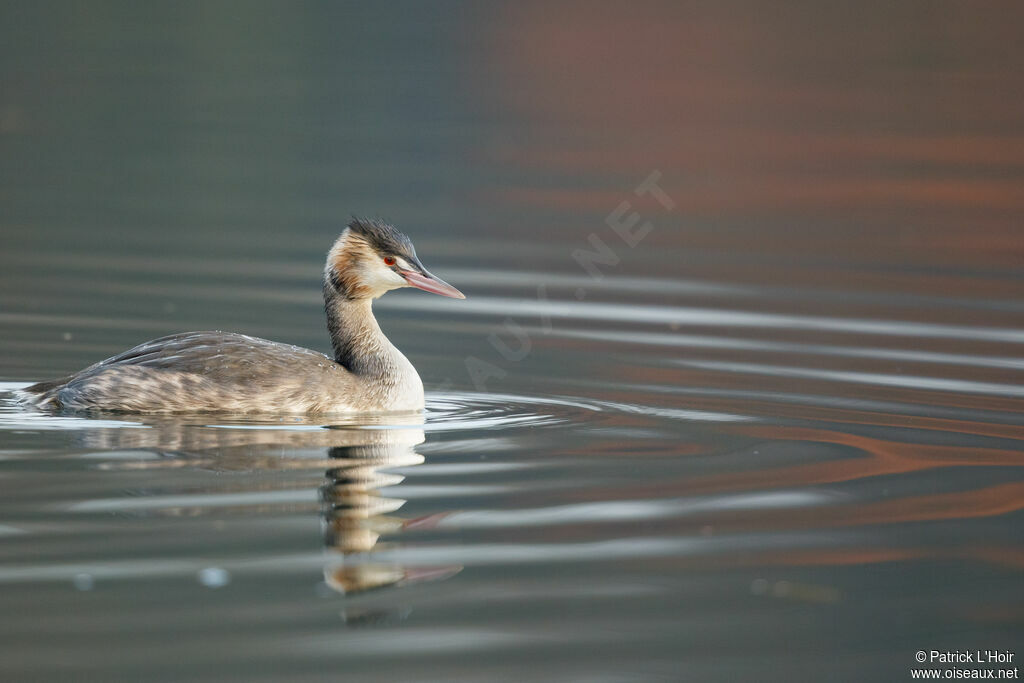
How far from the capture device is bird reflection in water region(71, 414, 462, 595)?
6.92 m

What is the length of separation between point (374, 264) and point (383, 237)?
18cm

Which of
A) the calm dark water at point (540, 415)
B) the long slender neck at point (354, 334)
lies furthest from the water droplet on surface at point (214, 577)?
the long slender neck at point (354, 334)

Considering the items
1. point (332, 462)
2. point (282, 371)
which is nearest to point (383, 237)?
point (282, 371)

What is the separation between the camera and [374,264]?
10555 millimetres

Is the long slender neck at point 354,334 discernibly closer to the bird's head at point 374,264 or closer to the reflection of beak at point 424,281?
the bird's head at point 374,264

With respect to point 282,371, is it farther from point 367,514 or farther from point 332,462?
point 367,514

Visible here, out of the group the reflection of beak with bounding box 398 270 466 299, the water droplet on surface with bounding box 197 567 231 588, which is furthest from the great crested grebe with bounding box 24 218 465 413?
the water droplet on surface with bounding box 197 567 231 588

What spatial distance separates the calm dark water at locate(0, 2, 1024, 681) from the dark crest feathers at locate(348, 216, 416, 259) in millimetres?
933

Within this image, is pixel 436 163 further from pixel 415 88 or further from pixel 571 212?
pixel 415 88

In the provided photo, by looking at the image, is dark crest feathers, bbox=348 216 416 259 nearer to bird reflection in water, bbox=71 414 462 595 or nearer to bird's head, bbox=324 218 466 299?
bird's head, bbox=324 218 466 299

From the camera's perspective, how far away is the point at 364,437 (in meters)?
9.39

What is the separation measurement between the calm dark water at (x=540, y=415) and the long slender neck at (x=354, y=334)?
0.58m

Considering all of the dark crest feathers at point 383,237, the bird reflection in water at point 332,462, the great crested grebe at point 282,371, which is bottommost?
the bird reflection in water at point 332,462

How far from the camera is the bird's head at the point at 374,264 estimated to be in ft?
34.3
